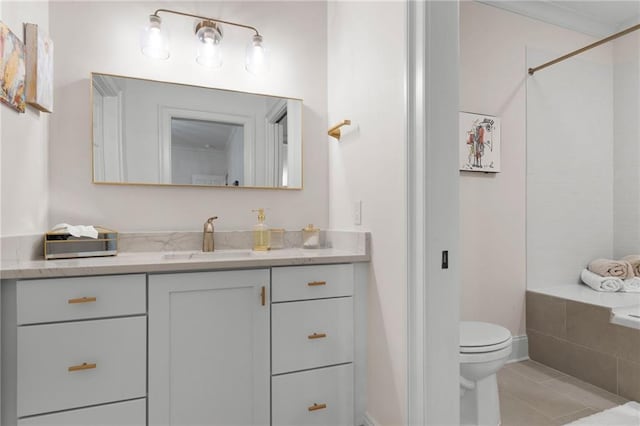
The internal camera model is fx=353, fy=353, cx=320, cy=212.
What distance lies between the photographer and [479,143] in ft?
8.11

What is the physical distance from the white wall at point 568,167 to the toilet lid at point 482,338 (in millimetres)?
1059

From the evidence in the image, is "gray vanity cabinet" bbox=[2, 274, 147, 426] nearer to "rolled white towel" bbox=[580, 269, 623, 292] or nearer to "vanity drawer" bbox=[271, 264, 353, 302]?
"vanity drawer" bbox=[271, 264, 353, 302]

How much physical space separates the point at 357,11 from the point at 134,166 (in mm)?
1424

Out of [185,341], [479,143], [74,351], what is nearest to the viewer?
[74,351]

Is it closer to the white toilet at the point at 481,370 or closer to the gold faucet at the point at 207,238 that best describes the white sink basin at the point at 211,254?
the gold faucet at the point at 207,238

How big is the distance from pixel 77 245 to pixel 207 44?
1.21 meters

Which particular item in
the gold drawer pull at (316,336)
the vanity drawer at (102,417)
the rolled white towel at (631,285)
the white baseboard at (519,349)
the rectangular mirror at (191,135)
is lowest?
the white baseboard at (519,349)

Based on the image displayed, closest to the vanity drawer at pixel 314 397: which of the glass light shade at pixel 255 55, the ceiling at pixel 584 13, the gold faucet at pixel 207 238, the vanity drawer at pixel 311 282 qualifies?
the vanity drawer at pixel 311 282

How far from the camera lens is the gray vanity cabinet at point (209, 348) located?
139 cm

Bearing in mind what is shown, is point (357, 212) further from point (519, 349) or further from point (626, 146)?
point (626, 146)

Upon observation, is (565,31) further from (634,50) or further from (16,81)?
(16,81)

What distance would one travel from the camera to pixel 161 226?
6.25 feet

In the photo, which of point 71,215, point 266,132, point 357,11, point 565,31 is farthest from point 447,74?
point 565,31

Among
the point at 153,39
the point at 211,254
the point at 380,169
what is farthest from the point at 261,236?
the point at 153,39
